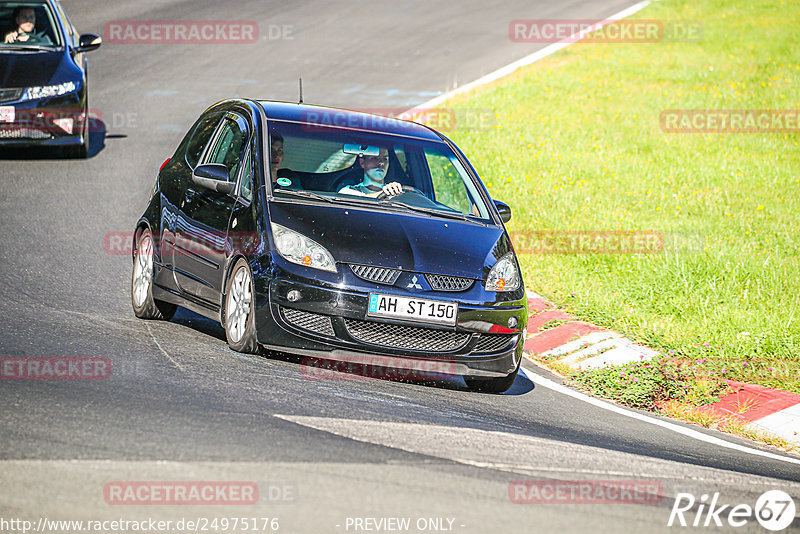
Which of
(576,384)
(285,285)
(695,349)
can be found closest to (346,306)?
(285,285)

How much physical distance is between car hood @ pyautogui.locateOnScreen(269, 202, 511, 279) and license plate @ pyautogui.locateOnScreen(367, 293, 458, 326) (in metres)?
0.21

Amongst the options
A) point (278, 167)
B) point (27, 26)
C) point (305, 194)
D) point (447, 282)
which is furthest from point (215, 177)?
point (27, 26)

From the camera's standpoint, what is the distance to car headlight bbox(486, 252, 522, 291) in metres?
7.48

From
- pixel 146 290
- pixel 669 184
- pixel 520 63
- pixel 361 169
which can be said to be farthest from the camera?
pixel 520 63

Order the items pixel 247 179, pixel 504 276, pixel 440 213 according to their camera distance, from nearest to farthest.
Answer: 1. pixel 504 276
2. pixel 247 179
3. pixel 440 213

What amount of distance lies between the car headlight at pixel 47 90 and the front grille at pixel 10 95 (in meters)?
0.06

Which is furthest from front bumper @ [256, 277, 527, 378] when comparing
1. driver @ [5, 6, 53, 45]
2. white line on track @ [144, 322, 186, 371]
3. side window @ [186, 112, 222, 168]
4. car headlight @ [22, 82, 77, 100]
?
driver @ [5, 6, 53, 45]

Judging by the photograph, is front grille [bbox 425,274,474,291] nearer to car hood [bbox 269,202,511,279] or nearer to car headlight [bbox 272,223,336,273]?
car hood [bbox 269,202,511,279]

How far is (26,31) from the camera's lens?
590 inches

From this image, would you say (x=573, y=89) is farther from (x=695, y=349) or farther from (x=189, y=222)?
(x=189, y=222)

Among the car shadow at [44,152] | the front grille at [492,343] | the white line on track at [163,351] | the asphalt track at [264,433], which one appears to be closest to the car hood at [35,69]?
the car shadow at [44,152]

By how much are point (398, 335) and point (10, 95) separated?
8689 millimetres

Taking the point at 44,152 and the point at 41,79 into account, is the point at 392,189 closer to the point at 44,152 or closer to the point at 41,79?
the point at 41,79

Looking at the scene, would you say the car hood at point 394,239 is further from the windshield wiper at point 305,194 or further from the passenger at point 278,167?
the passenger at point 278,167
